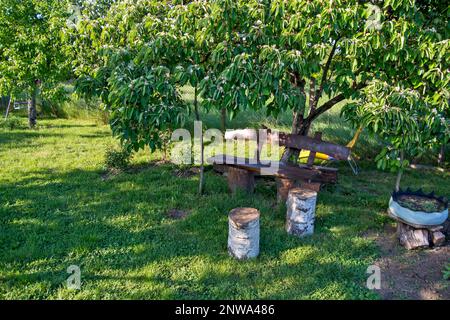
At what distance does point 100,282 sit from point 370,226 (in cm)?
370

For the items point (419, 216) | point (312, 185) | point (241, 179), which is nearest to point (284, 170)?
point (312, 185)

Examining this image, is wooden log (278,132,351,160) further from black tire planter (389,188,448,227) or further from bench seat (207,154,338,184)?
black tire planter (389,188,448,227)

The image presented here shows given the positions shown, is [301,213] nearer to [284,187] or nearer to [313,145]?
[284,187]

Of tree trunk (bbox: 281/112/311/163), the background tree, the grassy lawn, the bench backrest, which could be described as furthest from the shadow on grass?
the background tree

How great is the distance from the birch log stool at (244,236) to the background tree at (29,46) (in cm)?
768

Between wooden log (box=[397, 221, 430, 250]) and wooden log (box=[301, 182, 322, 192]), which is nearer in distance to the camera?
wooden log (box=[397, 221, 430, 250])

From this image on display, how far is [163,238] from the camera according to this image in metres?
4.49

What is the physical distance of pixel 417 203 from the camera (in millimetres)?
4520

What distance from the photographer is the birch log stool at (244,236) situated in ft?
12.9

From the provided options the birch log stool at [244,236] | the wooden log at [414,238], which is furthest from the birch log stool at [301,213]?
the wooden log at [414,238]

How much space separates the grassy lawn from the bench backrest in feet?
2.94

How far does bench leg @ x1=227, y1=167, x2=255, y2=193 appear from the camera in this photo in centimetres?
575
